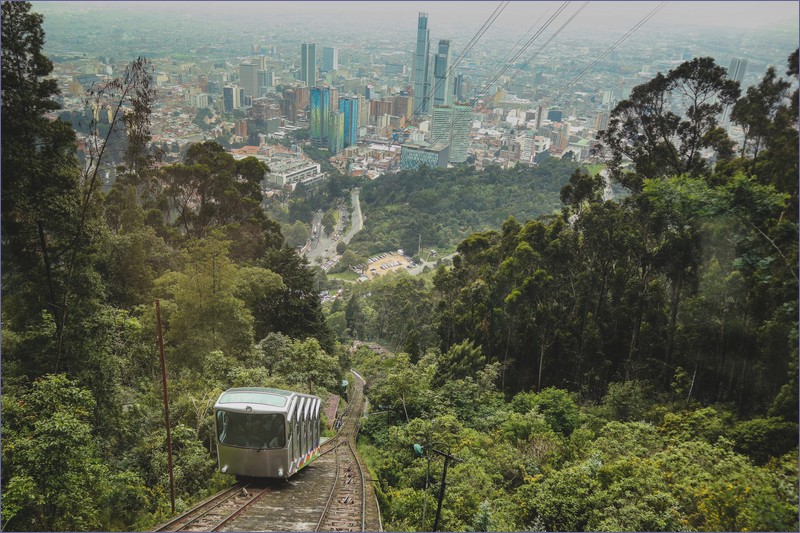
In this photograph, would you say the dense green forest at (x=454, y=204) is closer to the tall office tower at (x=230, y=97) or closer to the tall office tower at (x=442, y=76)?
the tall office tower at (x=442, y=76)

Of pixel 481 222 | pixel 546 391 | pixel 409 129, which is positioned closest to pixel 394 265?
pixel 481 222

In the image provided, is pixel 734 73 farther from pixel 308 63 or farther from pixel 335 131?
pixel 308 63

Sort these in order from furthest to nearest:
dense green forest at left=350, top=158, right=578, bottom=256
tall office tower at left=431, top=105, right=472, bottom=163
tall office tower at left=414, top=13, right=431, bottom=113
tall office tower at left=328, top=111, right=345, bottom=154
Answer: tall office tower at left=328, top=111, right=345, bottom=154 < tall office tower at left=431, top=105, right=472, bottom=163 < tall office tower at left=414, top=13, right=431, bottom=113 < dense green forest at left=350, top=158, right=578, bottom=256

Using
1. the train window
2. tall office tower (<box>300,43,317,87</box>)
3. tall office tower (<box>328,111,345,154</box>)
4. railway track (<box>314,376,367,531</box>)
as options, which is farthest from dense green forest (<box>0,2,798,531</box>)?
tall office tower (<box>300,43,317,87</box>)

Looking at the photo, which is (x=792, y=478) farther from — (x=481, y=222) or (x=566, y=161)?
(x=566, y=161)

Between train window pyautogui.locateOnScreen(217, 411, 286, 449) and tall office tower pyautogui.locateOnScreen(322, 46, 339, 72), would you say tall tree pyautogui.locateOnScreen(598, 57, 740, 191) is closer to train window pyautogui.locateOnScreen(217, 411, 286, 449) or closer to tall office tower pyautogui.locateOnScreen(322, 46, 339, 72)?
train window pyautogui.locateOnScreen(217, 411, 286, 449)

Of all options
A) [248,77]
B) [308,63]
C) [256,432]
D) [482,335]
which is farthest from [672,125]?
[308,63]

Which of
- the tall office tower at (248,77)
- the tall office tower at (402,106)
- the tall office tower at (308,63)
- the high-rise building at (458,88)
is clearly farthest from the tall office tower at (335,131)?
the high-rise building at (458,88)
